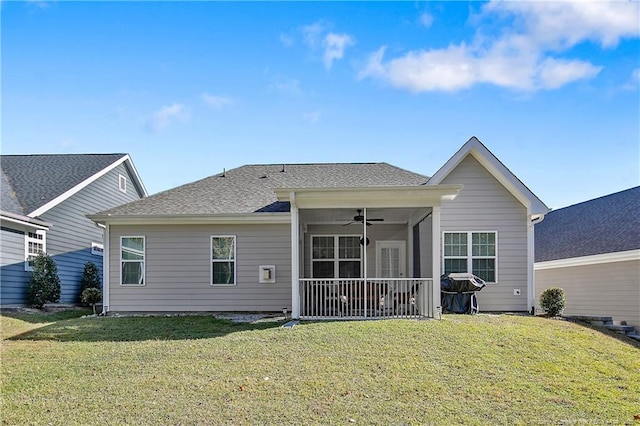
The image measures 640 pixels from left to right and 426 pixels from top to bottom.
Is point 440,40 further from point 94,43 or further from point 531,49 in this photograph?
point 94,43

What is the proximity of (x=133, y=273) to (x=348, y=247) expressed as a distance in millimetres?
6134

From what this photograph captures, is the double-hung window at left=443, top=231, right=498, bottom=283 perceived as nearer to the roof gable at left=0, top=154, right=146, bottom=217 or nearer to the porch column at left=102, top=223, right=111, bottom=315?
the porch column at left=102, top=223, right=111, bottom=315

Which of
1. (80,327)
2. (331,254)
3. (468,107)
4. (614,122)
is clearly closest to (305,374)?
(80,327)

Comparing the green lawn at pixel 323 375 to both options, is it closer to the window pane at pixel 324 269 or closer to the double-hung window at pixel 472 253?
the double-hung window at pixel 472 253

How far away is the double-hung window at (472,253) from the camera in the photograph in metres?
13.6

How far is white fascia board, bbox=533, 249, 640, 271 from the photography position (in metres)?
13.9

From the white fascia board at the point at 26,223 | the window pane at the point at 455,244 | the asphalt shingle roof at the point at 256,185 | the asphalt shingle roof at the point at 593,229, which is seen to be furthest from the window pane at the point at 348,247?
the white fascia board at the point at 26,223

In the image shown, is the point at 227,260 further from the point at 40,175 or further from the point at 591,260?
the point at 591,260

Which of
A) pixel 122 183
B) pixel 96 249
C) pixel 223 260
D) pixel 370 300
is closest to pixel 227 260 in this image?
pixel 223 260

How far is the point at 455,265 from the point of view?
1366 cm

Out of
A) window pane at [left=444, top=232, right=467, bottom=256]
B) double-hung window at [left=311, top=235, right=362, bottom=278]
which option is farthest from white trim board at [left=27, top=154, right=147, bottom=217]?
window pane at [left=444, top=232, right=467, bottom=256]

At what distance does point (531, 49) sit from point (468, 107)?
219 cm

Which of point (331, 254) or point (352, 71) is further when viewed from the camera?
point (331, 254)

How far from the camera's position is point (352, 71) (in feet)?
45.2
